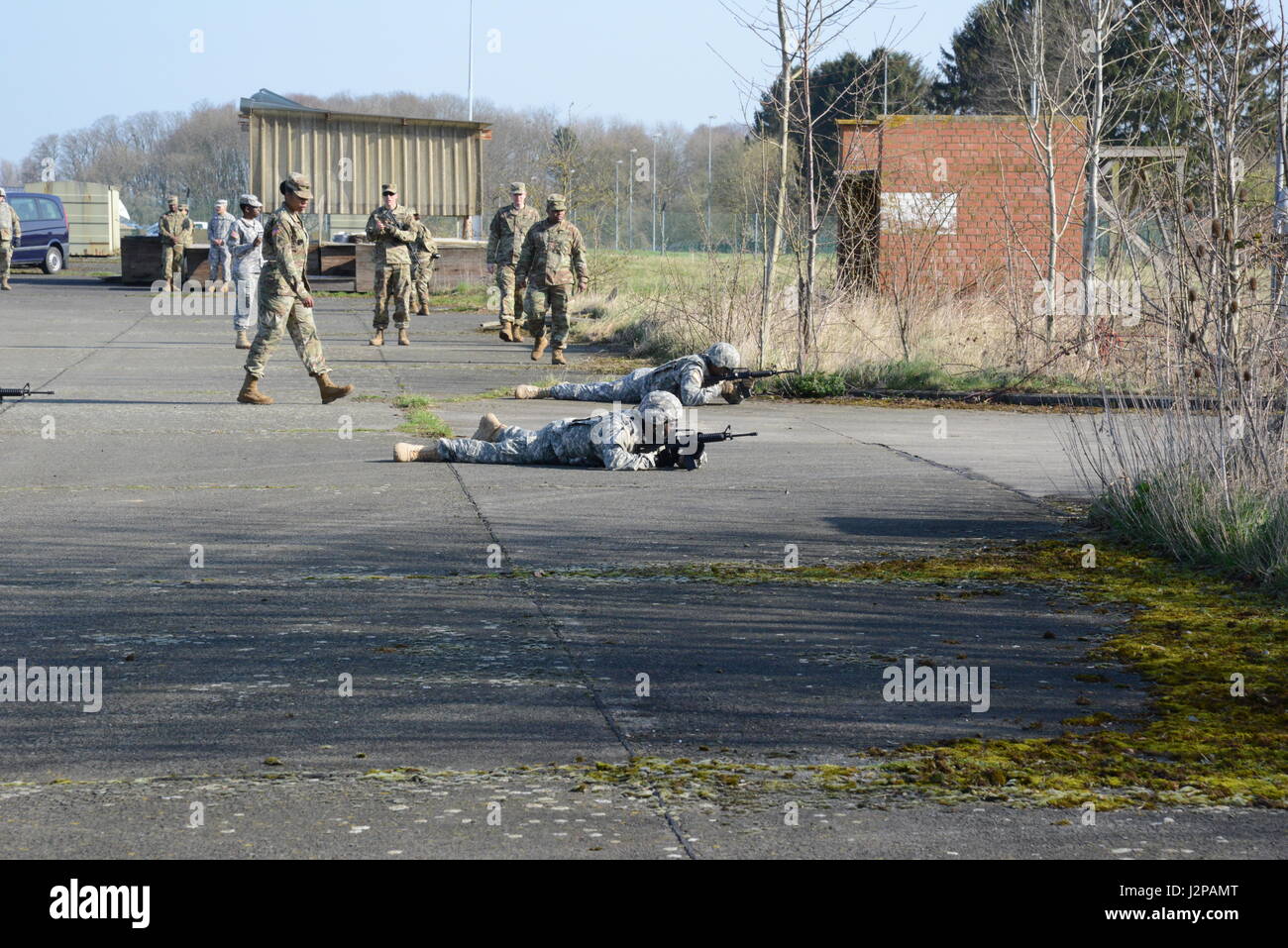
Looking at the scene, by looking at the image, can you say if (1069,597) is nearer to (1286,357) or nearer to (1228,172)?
(1286,357)

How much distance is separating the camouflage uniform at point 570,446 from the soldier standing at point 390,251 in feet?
29.8

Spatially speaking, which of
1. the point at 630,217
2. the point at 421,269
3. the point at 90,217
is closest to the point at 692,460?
the point at 421,269

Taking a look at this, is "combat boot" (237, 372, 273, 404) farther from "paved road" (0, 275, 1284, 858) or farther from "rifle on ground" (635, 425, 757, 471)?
"rifle on ground" (635, 425, 757, 471)

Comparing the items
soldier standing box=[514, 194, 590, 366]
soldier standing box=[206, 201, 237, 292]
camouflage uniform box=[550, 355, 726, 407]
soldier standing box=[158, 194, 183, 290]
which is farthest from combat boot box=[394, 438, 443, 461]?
soldier standing box=[158, 194, 183, 290]

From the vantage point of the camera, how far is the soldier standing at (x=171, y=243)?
34625 mm

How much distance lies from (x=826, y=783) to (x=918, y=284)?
16850 millimetres

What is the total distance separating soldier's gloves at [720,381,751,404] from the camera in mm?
15164

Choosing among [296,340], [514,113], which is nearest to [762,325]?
[296,340]

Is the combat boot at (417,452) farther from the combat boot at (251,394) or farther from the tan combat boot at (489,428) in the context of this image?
the combat boot at (251,394)

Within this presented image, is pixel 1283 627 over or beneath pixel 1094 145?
beneath

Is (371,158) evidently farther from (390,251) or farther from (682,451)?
(682,451)

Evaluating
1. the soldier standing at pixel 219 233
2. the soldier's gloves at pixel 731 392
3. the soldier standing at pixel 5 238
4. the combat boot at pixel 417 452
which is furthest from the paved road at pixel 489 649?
the soldier standing at pixel 5 238

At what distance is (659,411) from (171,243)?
91.0 feet

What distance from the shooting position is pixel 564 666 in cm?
579
